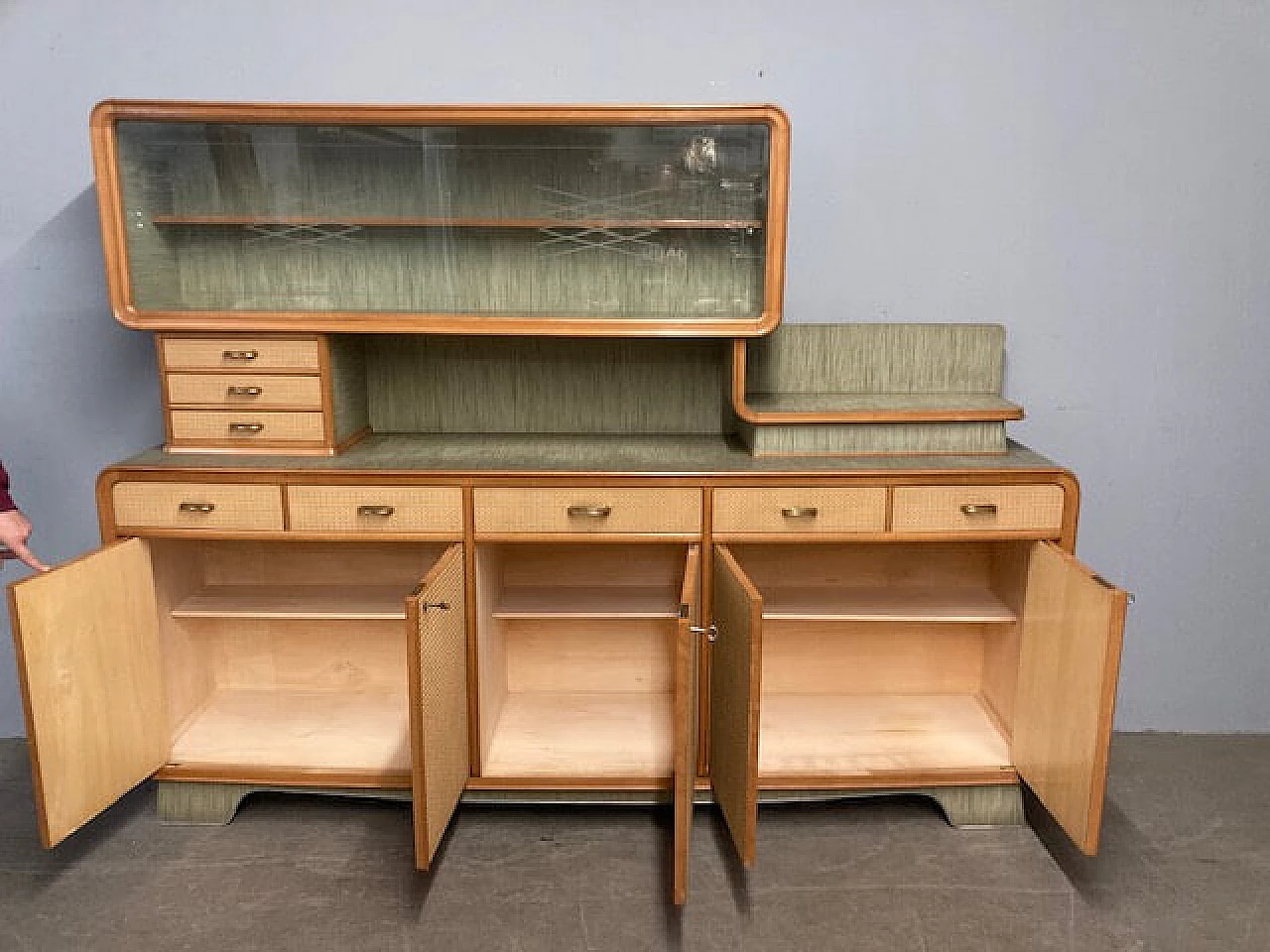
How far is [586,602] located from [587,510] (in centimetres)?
38

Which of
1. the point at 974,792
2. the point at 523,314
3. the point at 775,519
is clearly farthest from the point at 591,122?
the point at 974,792

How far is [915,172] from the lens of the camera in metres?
2.33

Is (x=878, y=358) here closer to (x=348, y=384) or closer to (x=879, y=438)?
(x=879, y=438)

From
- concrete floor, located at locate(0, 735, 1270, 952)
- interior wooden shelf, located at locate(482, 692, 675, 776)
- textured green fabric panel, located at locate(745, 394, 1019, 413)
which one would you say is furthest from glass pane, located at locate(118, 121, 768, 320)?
concrete floor, located at locate(0, 735, 1270, 952)

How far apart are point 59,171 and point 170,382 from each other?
2.33 ft

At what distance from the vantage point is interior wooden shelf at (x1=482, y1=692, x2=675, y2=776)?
→ 214 cm

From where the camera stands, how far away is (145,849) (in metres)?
2.06

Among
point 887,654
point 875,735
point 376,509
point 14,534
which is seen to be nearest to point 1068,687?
point 875,735

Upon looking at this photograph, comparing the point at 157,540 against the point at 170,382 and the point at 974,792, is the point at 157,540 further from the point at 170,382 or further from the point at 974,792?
the point at 974,792

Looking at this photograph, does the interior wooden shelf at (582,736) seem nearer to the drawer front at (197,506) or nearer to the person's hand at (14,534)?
the drawer front at (197,506)

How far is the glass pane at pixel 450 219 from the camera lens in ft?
6.73

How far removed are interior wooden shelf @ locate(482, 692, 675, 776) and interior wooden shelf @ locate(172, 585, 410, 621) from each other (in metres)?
0.42

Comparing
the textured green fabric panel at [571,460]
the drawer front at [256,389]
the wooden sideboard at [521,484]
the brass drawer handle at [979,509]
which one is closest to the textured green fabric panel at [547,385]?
the wooden sideboard at [521,484]

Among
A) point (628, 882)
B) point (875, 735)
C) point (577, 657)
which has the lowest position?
point (628, 882)
